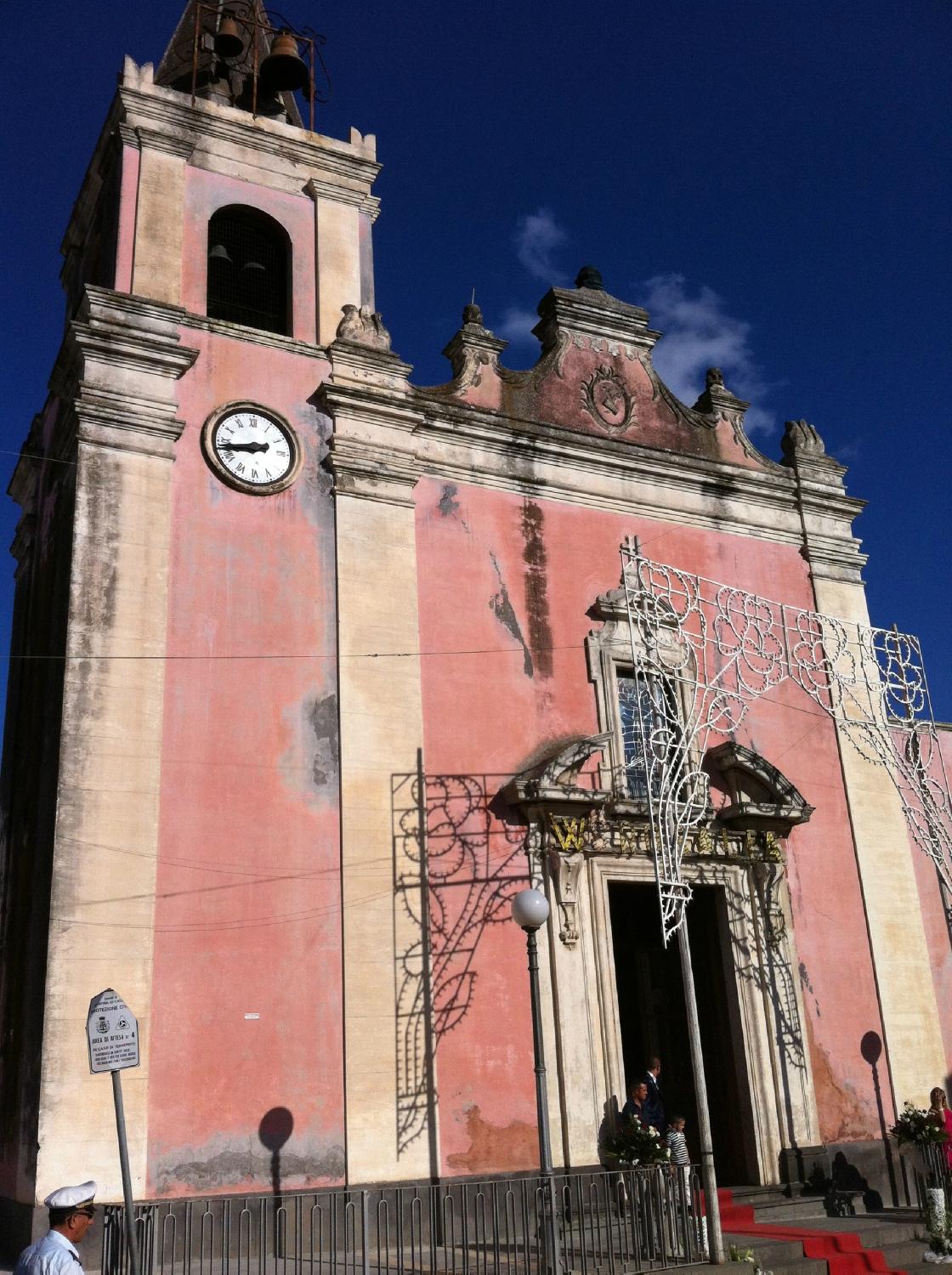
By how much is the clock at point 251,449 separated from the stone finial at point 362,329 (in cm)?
172

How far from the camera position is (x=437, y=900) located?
539 inches

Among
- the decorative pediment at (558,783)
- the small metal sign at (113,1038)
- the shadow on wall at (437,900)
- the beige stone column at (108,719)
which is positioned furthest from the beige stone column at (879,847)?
the small metal sign at (113,1038)

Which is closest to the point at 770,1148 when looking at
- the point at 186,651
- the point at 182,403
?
the point at 186,651

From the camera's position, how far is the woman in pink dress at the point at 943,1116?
14.1 metres

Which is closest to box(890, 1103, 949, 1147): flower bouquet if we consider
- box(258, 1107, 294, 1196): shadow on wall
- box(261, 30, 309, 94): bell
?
box(258, 1107, 294, 1196): shadow on wall

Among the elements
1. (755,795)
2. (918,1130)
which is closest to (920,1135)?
(918,1130)

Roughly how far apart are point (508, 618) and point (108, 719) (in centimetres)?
520

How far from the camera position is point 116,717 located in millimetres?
12539

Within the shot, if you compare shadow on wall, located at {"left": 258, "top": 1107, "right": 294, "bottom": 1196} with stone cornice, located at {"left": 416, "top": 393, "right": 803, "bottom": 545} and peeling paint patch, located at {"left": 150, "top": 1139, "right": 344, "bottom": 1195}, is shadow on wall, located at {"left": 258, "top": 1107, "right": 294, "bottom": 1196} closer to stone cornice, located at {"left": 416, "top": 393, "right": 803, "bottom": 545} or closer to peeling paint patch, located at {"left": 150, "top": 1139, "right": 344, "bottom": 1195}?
peeling paint patch, located at {"left": 150, "top": 1139, "right": 344, "bottom": 1195}

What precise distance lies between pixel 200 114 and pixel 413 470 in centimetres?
549

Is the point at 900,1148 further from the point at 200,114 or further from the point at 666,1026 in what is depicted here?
the point at 200,114

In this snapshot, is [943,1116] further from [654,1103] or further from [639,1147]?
[639,1147]

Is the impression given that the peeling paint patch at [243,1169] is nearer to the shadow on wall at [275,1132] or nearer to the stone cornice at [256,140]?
the shadow on wall at [275,1132]

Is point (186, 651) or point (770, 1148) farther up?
point (186, 651)
